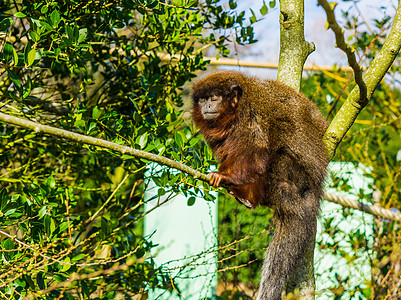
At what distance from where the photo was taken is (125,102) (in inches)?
128

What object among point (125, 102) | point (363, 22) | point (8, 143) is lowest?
point (8, 143)

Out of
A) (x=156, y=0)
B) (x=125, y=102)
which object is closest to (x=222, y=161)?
(x=125, y=102)

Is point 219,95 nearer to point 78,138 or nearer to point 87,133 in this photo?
point 87,133

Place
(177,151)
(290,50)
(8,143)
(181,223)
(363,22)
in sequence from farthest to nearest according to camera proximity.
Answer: (181,223), (363,22), (8,143), (290,50), (177,151)

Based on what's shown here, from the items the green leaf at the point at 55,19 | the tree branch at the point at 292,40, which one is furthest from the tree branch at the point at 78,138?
the tree branch at the point at 292,40

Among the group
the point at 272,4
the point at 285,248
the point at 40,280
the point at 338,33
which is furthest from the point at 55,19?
the point at 285,248

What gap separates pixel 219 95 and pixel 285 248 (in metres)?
1.12

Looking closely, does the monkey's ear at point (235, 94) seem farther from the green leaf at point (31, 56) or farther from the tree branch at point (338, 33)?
the green leaf at point (31, 56)

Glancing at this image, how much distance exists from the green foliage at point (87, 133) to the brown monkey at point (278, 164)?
0.27m

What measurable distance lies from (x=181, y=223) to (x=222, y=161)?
2.59 metres

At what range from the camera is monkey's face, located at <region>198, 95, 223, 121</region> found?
299cm

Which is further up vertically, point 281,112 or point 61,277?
point 281,112

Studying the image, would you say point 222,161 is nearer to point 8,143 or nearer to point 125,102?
point 125,102

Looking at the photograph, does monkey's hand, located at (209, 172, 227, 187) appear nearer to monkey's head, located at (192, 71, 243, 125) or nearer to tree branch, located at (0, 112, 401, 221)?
tree branch, located at (0, 112, 401, 221)
